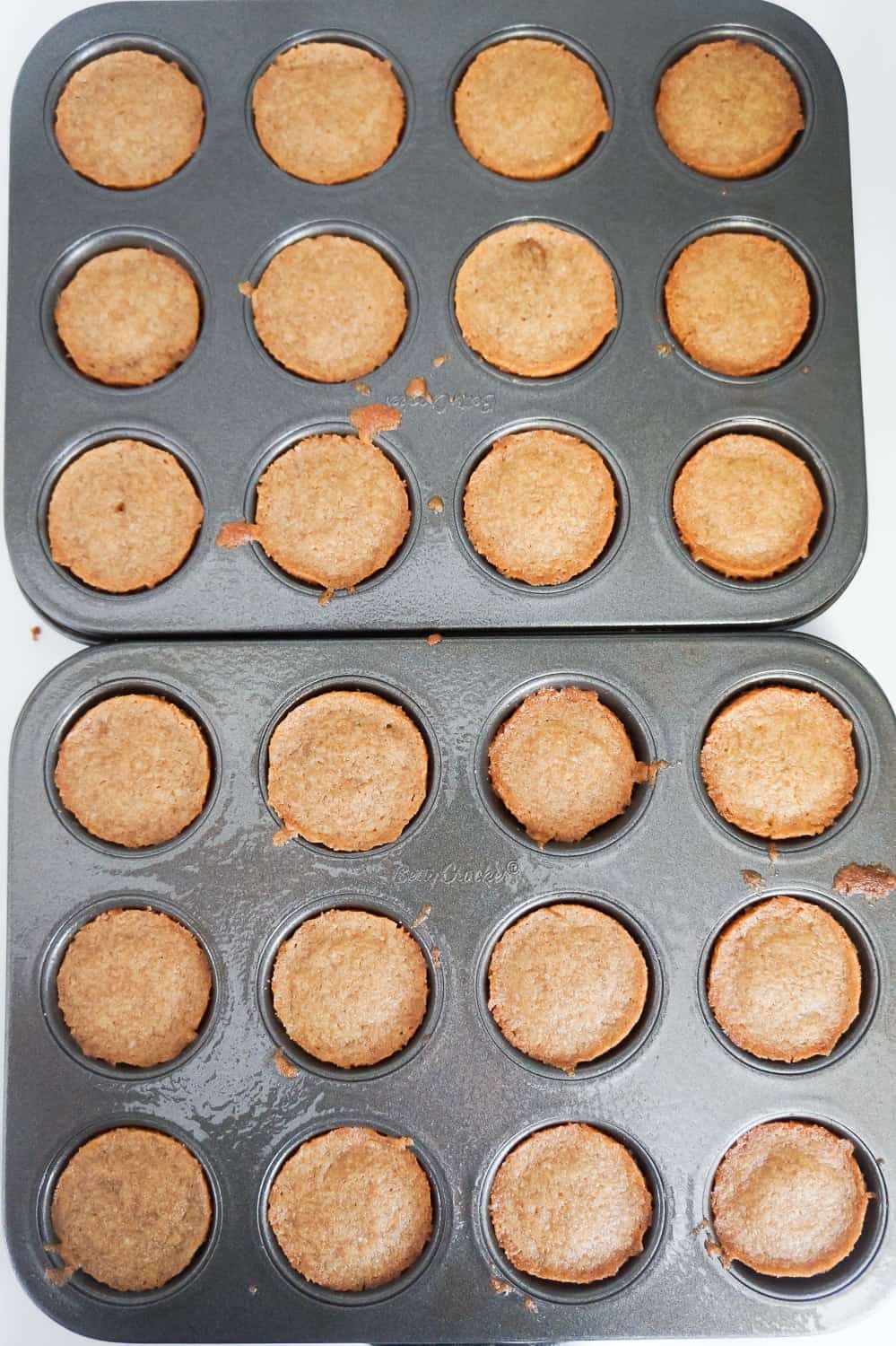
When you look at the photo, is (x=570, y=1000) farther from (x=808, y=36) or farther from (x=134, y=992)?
(x=808, y=36)

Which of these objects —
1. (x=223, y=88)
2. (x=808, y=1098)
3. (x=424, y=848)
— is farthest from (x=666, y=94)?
(x=808, y=1098)

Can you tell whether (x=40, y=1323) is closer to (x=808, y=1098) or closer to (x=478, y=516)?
(x=808, y=1098)

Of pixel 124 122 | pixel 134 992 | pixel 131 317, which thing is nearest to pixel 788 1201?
pixel 134 992

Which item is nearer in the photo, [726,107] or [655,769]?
[655,769]

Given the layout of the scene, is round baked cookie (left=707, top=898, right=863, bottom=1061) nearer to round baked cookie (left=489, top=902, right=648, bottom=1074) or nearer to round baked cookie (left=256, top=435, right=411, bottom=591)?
round baked cookie (left=489, top=902, right=648, bottom=1074)

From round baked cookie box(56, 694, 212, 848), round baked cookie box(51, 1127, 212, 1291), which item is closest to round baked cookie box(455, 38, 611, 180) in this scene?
round baked cookie box(56, 694, 212, 848)

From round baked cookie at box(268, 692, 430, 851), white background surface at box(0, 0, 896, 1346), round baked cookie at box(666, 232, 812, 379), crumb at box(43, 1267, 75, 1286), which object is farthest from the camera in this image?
white background surface at box(0, 0, 896, 1346)
